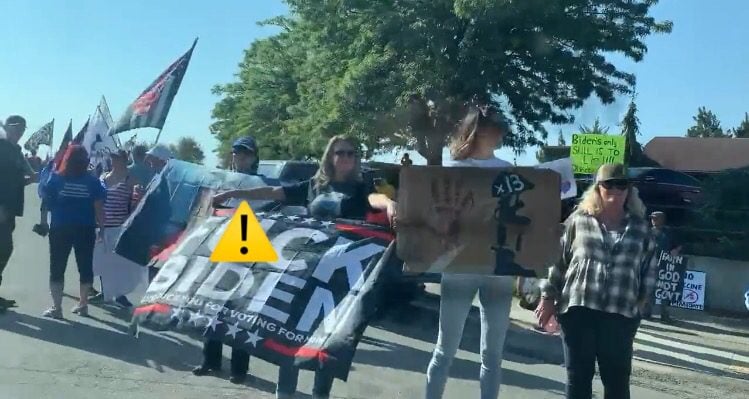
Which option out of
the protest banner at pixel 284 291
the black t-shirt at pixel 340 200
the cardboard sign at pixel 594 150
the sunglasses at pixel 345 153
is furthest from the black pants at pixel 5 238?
the cardboard sign at pixel 594 150

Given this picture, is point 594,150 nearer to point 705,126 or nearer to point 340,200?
point 340,200

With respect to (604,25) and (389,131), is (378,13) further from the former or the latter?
(604,25)

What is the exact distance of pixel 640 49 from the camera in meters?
18.8

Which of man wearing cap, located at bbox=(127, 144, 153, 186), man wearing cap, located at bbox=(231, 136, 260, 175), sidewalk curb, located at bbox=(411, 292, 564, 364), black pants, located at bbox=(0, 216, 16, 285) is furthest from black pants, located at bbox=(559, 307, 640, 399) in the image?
man wearing cap, located at bbox=(127, 144, 153, 186)

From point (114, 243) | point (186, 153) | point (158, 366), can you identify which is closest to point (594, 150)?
point (114, 243)

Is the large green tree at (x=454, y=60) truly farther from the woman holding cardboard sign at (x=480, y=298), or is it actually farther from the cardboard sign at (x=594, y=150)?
→ the woman holding cardboard sign at (x=480, y=298)

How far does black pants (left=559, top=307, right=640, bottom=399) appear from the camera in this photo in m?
5.25

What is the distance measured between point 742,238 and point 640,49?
532 centimetres

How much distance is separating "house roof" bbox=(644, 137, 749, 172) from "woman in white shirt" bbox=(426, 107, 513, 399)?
3721 cm

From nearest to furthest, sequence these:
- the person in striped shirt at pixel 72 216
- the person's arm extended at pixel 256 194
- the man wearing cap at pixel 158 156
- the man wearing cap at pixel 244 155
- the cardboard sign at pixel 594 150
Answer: the person's arm extended at pixel 256 194 < the man wearing cap at pixel 244 155 < the person in striped shirt at pixel 72 216 < the man wearing cap at pixel 158 156 < the cardboard sign at pixel 594 150

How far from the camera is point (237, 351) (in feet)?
22.8

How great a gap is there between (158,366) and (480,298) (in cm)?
334

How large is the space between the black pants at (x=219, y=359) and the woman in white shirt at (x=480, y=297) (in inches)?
82.4

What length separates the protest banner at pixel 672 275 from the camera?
1346 centimetres
